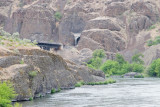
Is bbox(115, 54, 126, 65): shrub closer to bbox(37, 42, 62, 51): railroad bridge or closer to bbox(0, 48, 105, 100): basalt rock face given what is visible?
bbox(37, 42, 62, 51): railroad bridge

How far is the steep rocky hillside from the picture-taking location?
153 metres

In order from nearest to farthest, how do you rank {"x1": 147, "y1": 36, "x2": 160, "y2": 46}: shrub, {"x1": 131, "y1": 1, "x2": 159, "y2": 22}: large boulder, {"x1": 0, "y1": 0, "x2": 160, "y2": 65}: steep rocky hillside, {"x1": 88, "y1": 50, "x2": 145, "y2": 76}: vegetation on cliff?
{"x1": 88, "y1": 50, "x2": 145, "y2": 76}: vegetation on cliff
{"x1": 147, "y1": 36, "x2": 160, "y2": 46}: shrub
{"x1": 0, "y1": 0, "x2": 160, "y2": 65}: steep rocky hillside
{"x1": 131, "y1": 1, "x2": 159, "y2": 22}: large boulder

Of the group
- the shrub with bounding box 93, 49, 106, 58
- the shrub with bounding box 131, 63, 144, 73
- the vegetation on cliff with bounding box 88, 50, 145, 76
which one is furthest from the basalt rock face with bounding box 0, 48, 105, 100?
the shrub with bounding box 93, 49, 106, 58

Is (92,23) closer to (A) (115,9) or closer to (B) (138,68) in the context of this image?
(A) (115,9)

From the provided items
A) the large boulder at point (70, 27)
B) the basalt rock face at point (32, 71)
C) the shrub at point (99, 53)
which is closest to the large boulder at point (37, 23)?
the large boulder at point (70, 27)

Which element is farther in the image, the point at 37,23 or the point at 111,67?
the point at 37,23

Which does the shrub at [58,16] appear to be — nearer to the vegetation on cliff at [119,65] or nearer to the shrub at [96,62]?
the vegetation on cliff at [119,65]

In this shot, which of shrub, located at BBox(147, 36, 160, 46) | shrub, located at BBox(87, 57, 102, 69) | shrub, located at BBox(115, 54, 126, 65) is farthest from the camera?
shrub, located at BBox(147, 36, 160, 46)

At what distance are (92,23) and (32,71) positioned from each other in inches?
4412

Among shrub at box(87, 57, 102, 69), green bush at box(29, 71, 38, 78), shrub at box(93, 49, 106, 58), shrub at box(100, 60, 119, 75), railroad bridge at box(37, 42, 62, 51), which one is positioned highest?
railroad bridge at box(37, 42, 62, 51)

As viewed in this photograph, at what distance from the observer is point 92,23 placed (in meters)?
160

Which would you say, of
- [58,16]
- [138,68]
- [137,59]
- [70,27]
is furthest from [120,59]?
[58,16]

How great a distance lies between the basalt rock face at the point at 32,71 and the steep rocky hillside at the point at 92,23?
79.7 meters

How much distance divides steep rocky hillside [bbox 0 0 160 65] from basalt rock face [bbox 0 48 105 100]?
79744 mm
